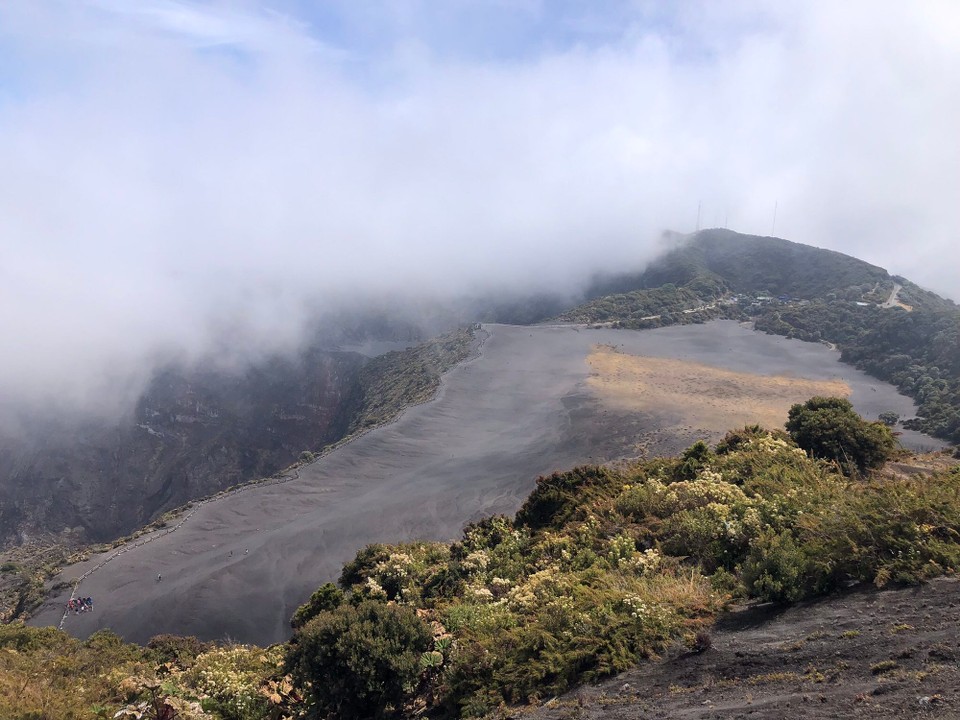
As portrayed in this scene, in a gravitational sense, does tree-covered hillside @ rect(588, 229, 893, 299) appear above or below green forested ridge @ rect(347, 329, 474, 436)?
above

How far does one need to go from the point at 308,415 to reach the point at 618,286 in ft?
180

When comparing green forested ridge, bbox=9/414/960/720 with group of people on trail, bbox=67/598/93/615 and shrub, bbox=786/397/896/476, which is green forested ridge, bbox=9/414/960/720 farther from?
group of people on trail, bbox=67/598/93/615

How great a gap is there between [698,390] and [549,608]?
144ft

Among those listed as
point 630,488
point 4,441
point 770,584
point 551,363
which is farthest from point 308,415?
point 770,584

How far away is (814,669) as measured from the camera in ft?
20.7

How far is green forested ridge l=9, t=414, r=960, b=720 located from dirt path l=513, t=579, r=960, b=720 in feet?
1.06

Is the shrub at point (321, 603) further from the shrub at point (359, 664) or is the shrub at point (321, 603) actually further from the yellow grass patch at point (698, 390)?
the yellow grass patch at point (698, 390)

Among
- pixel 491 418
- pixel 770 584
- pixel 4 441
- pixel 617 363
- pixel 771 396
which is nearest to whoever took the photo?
pixel 770 584

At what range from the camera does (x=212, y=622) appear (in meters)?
23.8

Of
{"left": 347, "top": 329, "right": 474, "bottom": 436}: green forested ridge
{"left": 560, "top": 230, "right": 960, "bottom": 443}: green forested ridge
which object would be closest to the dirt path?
{"left": 347, "top": 329, "right": 474, "bottom": 436}: green forested ridge

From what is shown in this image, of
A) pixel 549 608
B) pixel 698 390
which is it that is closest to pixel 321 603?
pixel 549 608

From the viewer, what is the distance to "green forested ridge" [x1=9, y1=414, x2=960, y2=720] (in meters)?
7.99

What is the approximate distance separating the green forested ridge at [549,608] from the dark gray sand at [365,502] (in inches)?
413

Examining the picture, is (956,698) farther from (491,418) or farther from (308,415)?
(308,415)
